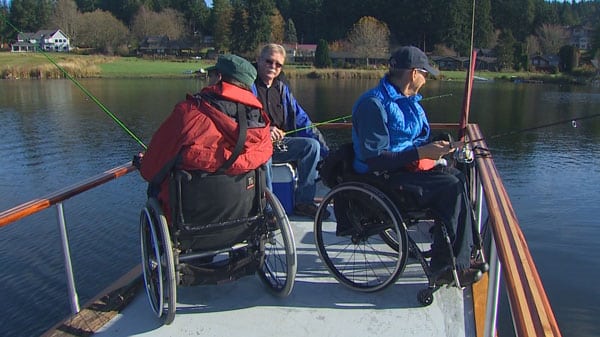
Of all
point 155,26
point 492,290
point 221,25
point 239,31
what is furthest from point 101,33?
point 492,290

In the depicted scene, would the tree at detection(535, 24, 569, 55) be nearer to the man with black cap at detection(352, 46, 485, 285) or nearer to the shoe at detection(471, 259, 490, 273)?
the man with black cap at detection(352, 46, 485, 285)

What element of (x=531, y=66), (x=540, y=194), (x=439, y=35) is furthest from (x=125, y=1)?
(x=540, y=194)

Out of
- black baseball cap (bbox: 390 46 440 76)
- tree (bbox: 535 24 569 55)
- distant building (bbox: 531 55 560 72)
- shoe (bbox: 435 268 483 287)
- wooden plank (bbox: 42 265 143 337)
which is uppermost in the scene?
tree (bbox: 535 24 569 55)

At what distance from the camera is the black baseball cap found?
291cm

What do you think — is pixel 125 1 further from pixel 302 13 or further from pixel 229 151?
pixel 229 151

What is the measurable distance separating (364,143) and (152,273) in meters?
1.39

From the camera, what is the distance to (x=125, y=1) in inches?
4144

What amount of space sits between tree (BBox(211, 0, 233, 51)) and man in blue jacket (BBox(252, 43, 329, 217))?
263 ft

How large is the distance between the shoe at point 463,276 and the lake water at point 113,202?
3.67 feet

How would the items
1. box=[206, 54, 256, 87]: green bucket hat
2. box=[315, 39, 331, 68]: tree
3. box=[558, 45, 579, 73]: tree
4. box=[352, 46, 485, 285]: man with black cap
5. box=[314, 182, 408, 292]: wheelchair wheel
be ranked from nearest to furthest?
box=[206, 54, 256, 87]: green bucket hat < box=[352, 46, 485, 285]: man with black cap < box=[314, 182, 408, 292]: wheelchair wheel < box=[558, 45, 579, 73]: tree < box=[315, 39, 331, 68]: tree

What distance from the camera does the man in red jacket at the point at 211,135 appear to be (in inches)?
96.3

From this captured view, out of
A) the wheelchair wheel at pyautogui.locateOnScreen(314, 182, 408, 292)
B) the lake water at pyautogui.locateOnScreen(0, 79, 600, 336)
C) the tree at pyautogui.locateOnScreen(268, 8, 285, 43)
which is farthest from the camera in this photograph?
the tree at pyautogui.locateOnScreen(268, 8, 285, 43)

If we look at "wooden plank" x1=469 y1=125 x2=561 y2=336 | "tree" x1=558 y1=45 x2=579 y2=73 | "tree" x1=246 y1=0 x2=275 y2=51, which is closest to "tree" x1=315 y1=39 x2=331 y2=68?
"tree" x1=246 y1=0 x2=275 y2=51

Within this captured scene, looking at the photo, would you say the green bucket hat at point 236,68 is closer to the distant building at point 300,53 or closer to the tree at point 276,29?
the distant building at point 300,53
